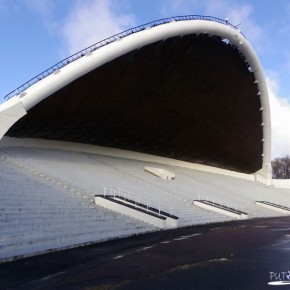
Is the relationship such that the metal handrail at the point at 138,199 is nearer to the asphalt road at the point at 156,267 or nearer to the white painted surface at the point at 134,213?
the white painted surface at the point at 134,213

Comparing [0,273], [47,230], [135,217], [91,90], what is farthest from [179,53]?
[0,273]

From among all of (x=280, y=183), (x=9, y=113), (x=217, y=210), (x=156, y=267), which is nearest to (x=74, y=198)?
(x=9, y=113)

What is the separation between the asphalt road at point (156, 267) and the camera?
6215mm

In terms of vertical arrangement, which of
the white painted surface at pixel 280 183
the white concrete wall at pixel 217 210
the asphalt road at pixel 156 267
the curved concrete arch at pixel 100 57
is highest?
the curved concrete arch at pixel 100 57

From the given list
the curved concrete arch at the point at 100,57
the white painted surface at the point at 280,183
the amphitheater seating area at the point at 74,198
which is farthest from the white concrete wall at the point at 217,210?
the white painted surface at the point at 280,183

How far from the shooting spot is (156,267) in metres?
7.68

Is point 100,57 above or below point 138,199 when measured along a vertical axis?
above

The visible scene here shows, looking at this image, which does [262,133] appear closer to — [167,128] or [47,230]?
[167,128]

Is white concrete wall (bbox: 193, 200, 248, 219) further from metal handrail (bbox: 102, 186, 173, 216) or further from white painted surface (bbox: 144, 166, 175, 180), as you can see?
white painted surface (bbox: 144, 166, 175, 180)

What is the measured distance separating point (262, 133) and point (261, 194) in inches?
273

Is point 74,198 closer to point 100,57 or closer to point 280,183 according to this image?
point 100,57

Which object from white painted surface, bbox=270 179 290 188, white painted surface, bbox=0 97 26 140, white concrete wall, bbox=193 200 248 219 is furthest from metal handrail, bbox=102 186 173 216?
white painted surface, bbox=270 179 290 188

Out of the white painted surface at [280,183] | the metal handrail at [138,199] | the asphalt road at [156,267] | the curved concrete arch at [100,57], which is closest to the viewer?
the asphalt road at [156,267]

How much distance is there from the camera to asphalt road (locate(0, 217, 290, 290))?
6.21m
